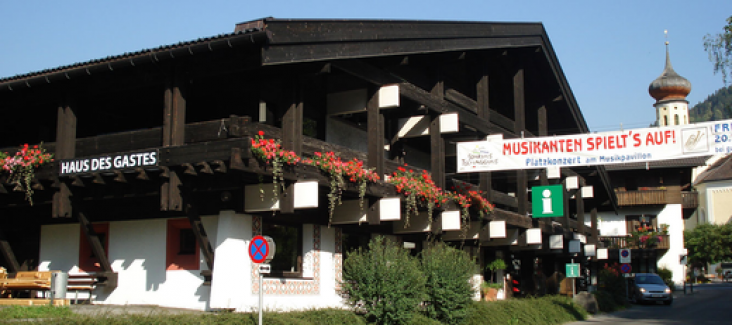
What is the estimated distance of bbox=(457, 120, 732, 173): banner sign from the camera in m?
14.8

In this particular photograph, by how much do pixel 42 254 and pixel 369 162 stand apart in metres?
8.42

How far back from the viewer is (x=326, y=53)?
14.7 meters

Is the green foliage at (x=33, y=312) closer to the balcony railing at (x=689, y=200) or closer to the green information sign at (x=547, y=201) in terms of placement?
A: the green information sign at (x=547, y=201)

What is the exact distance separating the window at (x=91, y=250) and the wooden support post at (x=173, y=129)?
164 inches

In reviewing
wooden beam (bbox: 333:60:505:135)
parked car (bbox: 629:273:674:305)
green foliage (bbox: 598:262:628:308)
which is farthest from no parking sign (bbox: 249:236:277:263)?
parked car (bbox: 629:273:674:305)

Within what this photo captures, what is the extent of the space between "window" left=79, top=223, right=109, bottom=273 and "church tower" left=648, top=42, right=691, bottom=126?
79.2m

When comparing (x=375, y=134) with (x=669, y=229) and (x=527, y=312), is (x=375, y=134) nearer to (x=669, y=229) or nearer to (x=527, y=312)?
(x=527, y=312)

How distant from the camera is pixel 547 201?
22328 millimetres

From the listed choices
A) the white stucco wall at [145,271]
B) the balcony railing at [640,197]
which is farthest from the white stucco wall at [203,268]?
the balcony railing at [640,197]

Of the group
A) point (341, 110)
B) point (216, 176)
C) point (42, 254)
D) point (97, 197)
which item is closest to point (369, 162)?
point (341, 110)

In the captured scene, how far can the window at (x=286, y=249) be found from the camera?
16.0 m


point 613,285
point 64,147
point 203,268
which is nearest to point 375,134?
point 203,268

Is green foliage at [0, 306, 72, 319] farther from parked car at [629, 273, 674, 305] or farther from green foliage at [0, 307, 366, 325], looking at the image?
parked car at [629, 273, 674, 305]

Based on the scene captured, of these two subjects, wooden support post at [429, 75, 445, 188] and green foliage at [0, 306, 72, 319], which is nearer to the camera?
green foliage at [0, 306, 72, 319]
